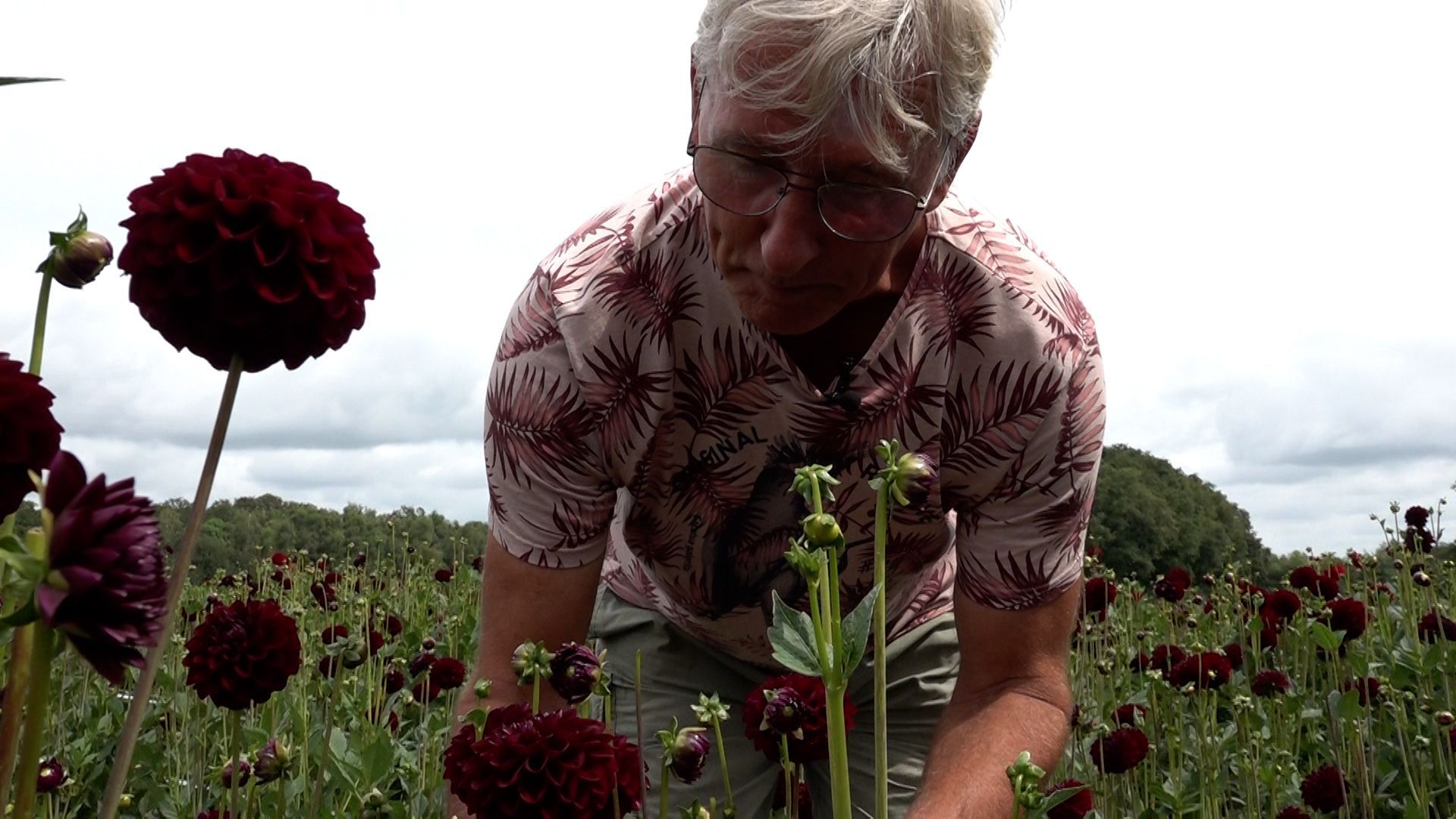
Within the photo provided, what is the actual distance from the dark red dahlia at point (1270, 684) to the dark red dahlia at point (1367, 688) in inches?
6.7

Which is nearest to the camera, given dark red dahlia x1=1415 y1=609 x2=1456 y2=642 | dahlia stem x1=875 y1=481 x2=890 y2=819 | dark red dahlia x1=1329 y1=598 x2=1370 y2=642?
dahlia stem x1=875 y1=481 x2=890 y2=819

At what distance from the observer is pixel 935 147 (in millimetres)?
1820

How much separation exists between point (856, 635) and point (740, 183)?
104 centimetres

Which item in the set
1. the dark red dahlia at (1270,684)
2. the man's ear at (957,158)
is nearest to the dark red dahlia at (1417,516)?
the dark red dahlia at (1270,684)

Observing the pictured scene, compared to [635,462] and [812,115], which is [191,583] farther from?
[812,115]

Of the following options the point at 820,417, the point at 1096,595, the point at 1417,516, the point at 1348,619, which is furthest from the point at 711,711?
the point at 1417,516

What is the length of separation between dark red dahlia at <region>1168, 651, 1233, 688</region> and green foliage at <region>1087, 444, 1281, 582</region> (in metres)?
3.95

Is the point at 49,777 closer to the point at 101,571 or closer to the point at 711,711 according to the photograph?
the point at 711,711

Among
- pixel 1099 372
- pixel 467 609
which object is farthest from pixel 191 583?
pixel 1099 372

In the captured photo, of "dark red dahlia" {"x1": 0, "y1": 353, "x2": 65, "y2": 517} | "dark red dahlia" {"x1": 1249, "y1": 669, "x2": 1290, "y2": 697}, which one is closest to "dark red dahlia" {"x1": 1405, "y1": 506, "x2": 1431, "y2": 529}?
"dark red dahlia" {"x1": 1249, "y1": 669, "x2": 1290, "y2": 697}

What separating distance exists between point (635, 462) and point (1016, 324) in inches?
26.3

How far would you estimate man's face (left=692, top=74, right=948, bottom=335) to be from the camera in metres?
1.71

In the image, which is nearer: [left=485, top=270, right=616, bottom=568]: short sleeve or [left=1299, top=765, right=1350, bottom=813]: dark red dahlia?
[left=485, top=270, right=616, bottom=568]: short sleeve

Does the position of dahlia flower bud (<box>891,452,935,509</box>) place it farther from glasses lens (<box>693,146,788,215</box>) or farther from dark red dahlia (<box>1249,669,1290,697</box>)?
dark red dahlia (<box>1249,669,1290,697</box>)
